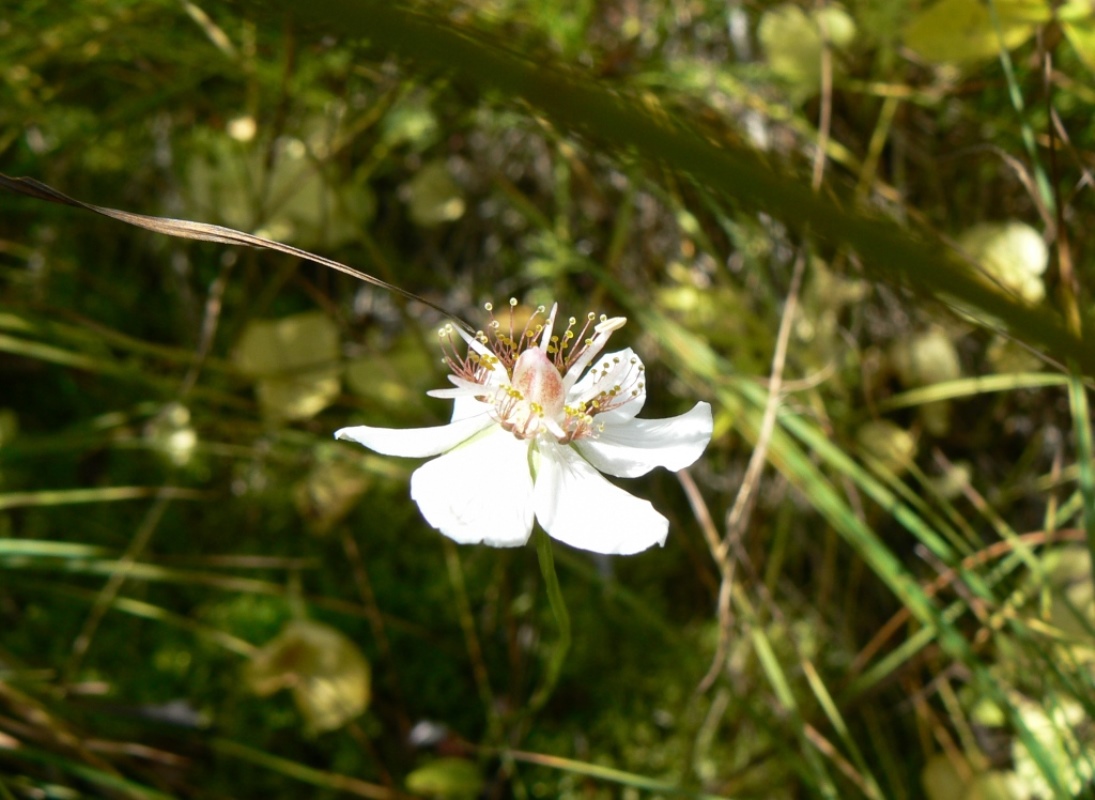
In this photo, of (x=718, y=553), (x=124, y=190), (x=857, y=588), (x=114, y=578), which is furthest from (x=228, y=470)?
(x=857, y=588)

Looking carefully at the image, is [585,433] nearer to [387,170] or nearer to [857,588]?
[857,588]

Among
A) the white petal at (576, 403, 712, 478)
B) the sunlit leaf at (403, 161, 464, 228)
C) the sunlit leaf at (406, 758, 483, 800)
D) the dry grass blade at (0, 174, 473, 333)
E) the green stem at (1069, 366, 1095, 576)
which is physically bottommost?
the sunlit leaf at (406, 758, 483, 800)

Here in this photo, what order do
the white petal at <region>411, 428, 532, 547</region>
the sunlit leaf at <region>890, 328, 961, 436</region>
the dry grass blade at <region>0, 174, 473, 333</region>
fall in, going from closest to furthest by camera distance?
1. the dry grass blade at <region>0, 174, 473, 333</region>
2. the white petal at <region>411, 428, 532, 547</region>
3. the sunlit leaf at <region>890, 328, 961, 436</region>

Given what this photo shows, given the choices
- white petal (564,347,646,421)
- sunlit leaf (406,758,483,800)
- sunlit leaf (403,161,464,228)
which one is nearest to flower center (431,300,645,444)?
white petal (564,347,646,421)

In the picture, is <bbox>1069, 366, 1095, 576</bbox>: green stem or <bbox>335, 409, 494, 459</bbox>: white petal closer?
<bbox>335, 409, 494, 459</bbox>: white petal

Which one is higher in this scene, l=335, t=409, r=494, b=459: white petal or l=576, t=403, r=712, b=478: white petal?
l=335, t=409, r=494, b=459: white petal

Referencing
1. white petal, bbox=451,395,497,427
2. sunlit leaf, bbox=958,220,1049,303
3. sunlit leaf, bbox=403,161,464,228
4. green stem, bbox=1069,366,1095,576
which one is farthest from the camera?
sunlit leaf, bbox=403,161,464,228

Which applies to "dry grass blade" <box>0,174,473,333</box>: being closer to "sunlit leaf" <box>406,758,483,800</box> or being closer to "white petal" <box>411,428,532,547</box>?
"white petal" <box>411,428,532,547</box>
